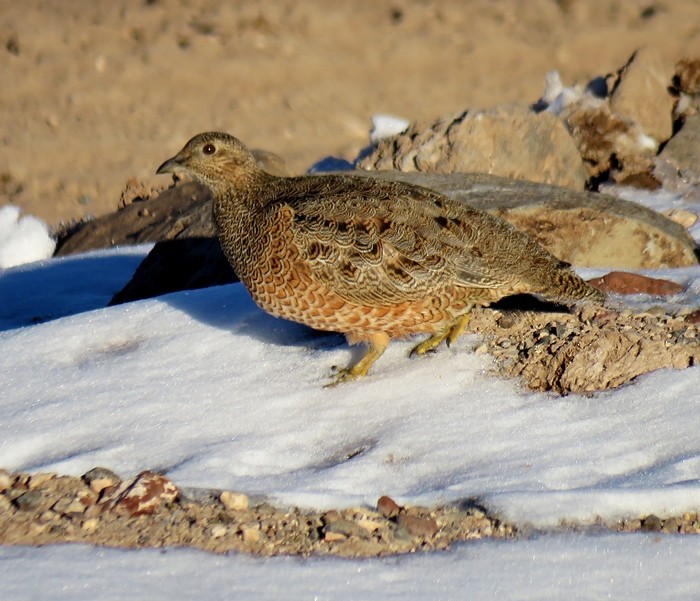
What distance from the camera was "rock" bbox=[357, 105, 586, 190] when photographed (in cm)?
929

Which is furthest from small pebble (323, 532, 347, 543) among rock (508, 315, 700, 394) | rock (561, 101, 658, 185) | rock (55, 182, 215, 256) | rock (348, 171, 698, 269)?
rock (561, 101, 658, 185)

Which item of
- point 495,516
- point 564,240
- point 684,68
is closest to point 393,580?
point 495,516

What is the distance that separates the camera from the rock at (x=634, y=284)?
6844 mm

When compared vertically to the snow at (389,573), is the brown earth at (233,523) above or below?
above

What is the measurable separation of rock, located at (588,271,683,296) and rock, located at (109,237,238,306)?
9.31 feet

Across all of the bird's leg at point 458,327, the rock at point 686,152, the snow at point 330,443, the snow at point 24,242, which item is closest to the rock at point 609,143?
the rock at point 686,152

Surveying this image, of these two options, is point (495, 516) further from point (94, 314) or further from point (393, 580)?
point (94, 314)

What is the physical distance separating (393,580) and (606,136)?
22.3 feet

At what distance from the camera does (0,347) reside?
22.1ft

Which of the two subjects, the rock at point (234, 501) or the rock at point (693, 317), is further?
the rock at point (693, 317)

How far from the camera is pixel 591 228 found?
25.9 feet

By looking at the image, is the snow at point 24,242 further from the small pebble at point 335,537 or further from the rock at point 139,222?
the small pebble at point 335,537

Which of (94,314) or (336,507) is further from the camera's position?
(94,314)

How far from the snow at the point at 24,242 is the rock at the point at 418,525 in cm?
686
